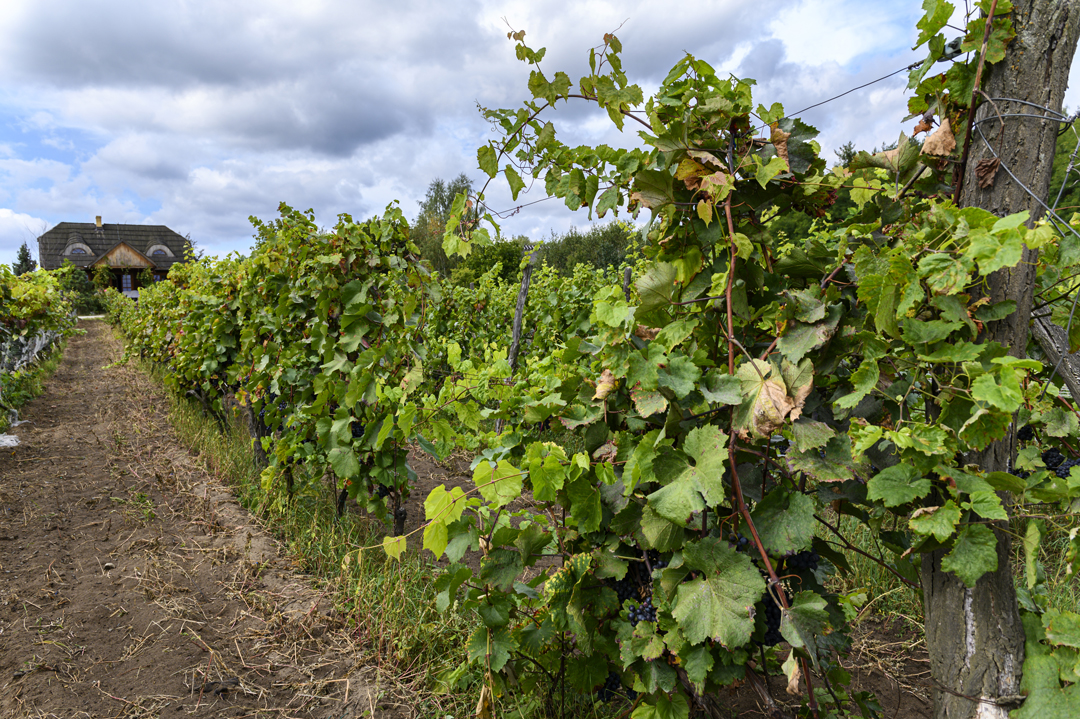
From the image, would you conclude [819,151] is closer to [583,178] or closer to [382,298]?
[583,178]

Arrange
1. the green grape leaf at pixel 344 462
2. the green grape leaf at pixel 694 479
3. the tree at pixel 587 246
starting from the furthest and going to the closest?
the tree at pixel 587 246
the green grape leaf at pixel 344 462
the green grape leaf at pixel 694 479

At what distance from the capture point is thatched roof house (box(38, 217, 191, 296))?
37250mm

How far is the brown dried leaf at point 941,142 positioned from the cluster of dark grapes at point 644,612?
47.8 inches

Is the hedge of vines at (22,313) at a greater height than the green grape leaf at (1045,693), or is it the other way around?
the hedge of vines at (22,313)

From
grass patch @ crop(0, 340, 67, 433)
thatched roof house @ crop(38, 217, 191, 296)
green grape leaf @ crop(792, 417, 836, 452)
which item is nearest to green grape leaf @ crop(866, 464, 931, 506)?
green grape leaf @ crop(792, 417, 836, 452)

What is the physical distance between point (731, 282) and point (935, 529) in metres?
0.61

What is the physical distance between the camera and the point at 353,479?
307 centimetres

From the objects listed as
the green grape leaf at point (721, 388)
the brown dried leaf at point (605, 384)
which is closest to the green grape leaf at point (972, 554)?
the green grape leaf at point (721, 388)

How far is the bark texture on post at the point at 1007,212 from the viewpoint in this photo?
117cm

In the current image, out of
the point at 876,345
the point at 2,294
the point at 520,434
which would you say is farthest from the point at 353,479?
the point at 2,294

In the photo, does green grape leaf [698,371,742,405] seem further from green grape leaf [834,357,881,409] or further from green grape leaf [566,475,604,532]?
green grape leaf [566,475,604,532]

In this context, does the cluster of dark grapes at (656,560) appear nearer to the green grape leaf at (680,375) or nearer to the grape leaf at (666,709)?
the grape leaf at (666,709)

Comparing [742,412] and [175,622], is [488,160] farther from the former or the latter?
[175,622]

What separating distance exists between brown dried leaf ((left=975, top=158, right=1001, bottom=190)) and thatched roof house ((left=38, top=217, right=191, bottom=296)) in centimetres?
4296
